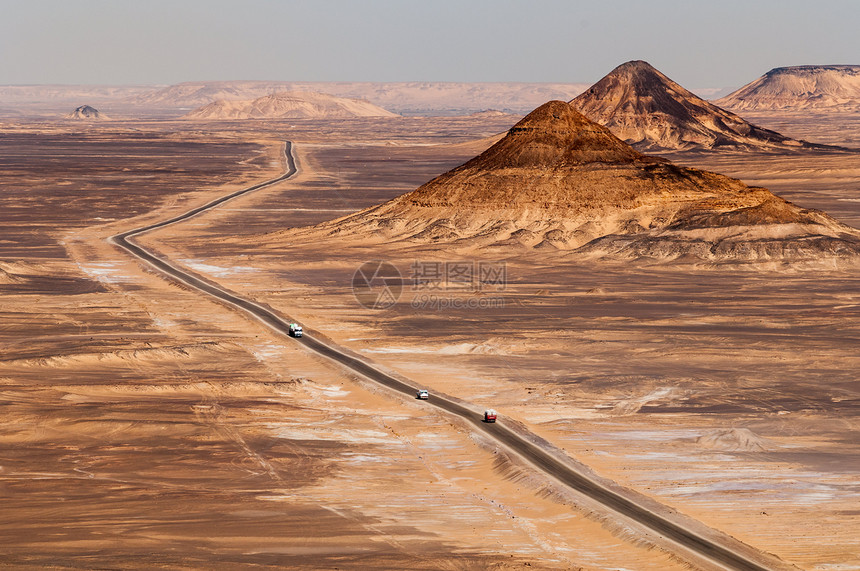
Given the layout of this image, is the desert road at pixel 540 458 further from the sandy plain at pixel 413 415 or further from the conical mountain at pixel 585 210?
the conical mountain at pixel 585 210

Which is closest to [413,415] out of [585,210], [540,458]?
[540,458]

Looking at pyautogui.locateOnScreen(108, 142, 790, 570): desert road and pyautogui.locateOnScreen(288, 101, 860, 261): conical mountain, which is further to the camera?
pyautogui.locateOnScreen(288, 101, 860, 261): conical mountain

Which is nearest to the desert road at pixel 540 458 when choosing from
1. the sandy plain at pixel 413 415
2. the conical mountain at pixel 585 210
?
the sandy plain at pixel 413 415

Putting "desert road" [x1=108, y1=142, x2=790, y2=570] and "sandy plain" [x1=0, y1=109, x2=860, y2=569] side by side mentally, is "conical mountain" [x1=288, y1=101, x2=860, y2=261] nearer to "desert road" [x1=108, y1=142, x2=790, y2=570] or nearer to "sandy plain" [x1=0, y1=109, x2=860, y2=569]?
"sandy plain" [x1=0, y1=109, x2=860, y2=569]

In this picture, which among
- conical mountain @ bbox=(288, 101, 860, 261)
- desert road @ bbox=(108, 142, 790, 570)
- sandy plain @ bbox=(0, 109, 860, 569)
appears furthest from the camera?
conical mountain @ bbox=(288, 101, 860, 261)

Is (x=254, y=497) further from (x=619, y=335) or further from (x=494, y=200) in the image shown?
(x=494, y=200)

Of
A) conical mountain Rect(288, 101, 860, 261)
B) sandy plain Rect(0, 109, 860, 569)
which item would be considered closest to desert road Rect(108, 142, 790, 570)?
sandy plain Rect(0, 109, 860, 569)
